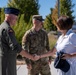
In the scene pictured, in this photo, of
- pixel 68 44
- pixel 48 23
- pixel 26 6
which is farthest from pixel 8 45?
pixel 48 23

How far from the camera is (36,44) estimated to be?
227 inches

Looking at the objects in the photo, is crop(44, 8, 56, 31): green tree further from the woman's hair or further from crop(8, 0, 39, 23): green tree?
the woman's hair

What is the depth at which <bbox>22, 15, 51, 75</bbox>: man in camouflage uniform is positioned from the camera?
5703 millimetres

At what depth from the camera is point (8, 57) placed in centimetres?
452

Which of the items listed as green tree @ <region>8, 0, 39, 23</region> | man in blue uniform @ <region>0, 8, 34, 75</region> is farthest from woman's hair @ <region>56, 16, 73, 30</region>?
green tree @ <region>8, 0, 39, 23</region>

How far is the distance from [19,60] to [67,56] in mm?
7192

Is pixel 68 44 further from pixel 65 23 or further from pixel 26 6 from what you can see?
pixel 26 6

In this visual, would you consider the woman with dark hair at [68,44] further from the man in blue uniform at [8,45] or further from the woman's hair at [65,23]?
the man in blue uniform at [8,45]

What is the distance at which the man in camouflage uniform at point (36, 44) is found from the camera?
570 cm

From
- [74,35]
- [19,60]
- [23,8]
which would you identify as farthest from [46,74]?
[23,8]

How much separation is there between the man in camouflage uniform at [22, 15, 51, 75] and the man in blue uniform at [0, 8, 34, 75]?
1084mm

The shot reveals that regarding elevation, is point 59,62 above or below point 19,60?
above

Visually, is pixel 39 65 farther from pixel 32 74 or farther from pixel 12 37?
pixel 12 37

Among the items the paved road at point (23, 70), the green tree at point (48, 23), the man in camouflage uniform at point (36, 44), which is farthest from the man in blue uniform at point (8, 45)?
the green tree at point (48, 23)
